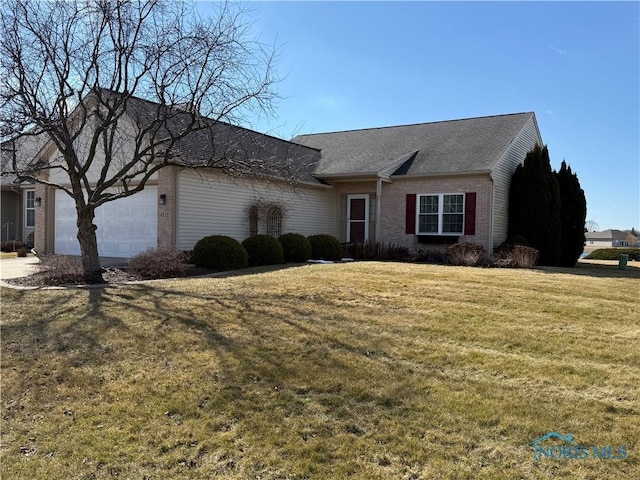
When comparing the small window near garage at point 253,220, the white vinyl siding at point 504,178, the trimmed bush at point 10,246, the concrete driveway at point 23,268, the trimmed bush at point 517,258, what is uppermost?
the white vinyl siding at point 504,178

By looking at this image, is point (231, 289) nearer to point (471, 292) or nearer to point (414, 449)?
point (471, 292)

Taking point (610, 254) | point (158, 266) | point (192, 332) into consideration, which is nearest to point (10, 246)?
point (158, 266)

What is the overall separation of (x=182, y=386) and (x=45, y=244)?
1591cm

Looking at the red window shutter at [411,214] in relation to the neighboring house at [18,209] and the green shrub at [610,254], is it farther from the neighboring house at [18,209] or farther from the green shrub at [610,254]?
the green shrub at [610,254]

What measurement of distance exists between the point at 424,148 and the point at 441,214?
12.0 ft

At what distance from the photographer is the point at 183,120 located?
14398 mm

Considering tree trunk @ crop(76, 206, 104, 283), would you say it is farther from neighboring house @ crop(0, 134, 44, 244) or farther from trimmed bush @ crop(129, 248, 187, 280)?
neighboring house @ crop(0, 134, 44, 244)

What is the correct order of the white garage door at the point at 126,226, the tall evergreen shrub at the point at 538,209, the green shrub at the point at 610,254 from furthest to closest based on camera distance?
the green shrub at the point at 610,254 < the tall evergreen shrub at the point at 538,209 < the white garage door at the point at 126,226

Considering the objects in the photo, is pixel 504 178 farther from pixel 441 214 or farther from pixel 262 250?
pixel 262 250

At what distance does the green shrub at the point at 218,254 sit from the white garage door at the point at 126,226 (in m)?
2.83

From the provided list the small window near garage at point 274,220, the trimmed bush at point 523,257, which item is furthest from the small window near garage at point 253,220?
the trimmed bush at point 523,257

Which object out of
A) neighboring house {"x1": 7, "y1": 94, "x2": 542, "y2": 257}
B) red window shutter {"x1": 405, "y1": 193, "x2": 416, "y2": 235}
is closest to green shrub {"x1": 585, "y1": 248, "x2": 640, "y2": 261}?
neighboring house {"x1": 7, "y1": 94, "x2": 542, "y2": 257}

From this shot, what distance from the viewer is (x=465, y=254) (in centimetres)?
1500

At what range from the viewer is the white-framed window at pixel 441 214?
1700 centimetres
